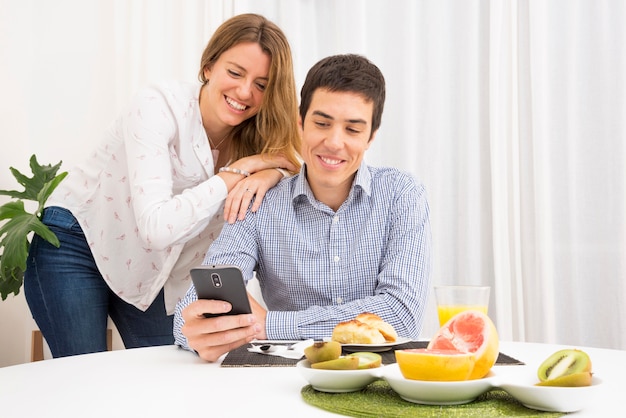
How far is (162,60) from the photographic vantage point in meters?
3.62

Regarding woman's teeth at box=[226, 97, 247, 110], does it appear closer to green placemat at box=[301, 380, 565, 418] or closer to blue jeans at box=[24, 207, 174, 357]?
blue jeans at box=[24, 207, 174, 357]

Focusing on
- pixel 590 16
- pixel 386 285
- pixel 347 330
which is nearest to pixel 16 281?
pixel 386 285

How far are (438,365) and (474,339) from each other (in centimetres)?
13

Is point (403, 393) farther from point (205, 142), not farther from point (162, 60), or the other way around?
point (162, 60)

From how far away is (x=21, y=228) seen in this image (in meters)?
2.19

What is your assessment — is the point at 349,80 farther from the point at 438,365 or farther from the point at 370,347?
the point at 438,365

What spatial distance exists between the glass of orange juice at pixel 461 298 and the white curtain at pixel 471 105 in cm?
176

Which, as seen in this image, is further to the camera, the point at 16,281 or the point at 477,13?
the point at 477,13

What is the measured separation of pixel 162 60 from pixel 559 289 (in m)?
2.19

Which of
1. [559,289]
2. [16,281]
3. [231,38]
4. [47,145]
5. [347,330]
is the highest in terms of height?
[231,38]

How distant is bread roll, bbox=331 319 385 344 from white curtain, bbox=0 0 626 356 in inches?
69.4

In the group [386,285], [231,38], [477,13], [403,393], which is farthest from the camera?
[477,13]

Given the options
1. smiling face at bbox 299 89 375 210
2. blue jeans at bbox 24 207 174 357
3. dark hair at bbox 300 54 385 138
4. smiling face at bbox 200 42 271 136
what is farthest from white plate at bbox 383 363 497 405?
blue jeans at bbox 24 207 174 357

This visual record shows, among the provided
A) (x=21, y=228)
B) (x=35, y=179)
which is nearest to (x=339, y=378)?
(x=21, y=228)
